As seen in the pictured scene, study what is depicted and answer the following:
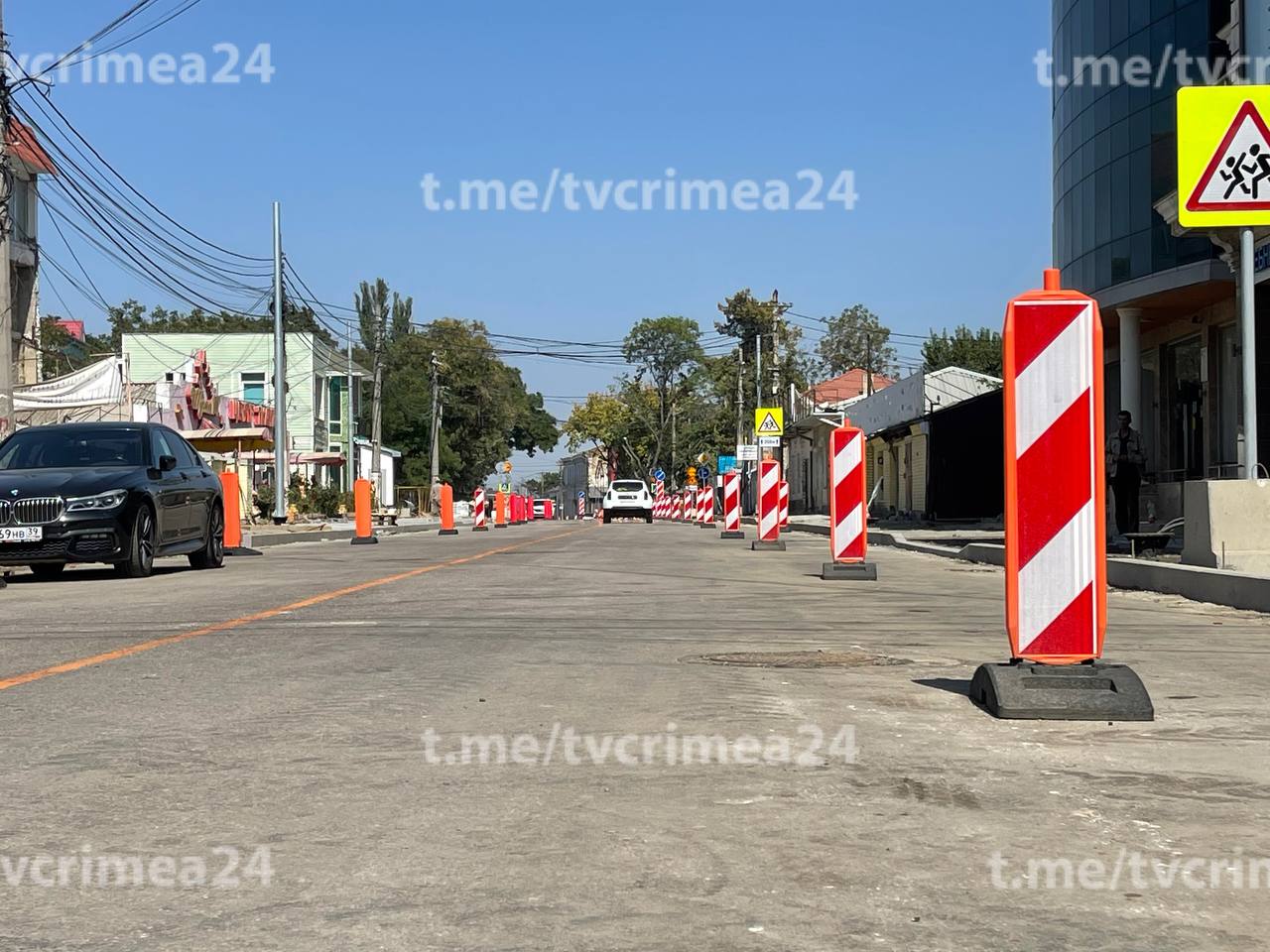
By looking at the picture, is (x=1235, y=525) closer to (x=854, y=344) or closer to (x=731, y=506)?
(x=731, y=506)

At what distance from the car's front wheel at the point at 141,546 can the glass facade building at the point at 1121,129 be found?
19731 mm

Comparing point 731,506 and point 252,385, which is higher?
point 252,385

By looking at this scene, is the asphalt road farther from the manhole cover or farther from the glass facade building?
the glass facade building

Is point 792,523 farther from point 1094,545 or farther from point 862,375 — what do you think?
point 862,375

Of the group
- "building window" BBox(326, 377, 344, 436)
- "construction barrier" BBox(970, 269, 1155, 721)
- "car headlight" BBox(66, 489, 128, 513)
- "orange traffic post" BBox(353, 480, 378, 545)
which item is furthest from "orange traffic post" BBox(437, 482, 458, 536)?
"building window" BBox(326, 377, 344, 436)

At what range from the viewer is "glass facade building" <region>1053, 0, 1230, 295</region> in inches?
1145

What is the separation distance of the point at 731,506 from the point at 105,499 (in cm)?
1728

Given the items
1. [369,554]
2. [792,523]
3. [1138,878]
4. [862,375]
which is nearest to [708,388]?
[862,375]

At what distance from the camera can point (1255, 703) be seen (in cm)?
679

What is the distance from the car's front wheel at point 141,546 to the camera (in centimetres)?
1600

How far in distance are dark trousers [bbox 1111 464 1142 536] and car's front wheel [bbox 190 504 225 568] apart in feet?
37.9

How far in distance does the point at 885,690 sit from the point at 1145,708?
1293 mm

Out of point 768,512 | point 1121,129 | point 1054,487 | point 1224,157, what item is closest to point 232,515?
point 768,512

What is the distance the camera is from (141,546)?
16.2m
